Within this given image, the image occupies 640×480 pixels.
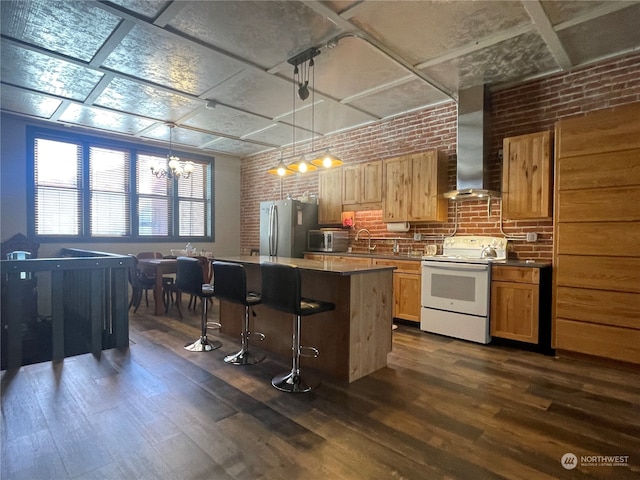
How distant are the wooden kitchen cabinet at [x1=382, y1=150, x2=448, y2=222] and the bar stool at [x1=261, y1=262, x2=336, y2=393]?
2376 mm

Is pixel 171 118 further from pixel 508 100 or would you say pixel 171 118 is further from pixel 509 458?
pixel 509 458

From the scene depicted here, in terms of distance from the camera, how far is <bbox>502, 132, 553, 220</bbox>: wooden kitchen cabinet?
3549mm

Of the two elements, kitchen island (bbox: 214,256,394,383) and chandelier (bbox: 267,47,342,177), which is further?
chandelier (bbox: 267,47,342,177)

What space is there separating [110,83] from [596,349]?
5807mm

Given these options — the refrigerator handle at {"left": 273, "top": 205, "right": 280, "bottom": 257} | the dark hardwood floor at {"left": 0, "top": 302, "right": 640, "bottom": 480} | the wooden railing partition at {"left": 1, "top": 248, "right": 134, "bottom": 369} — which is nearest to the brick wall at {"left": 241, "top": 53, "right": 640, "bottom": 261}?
the refrigerator handle at {"left": 273, "top": 205, "right": 280, "bottom": 257}

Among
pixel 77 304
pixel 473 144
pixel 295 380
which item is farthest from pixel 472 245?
pixel 77 304

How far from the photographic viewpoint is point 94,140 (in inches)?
235

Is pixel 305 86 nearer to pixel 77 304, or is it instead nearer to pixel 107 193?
pixel 77 304

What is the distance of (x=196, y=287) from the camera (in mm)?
3406

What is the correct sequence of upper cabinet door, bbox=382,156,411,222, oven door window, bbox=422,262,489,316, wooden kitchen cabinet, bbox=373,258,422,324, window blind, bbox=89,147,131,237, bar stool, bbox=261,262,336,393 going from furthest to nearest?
window blind, bbox=89,147,131,237
upper cabinet door, bbox=382,156,411,222
wooden kitchen cabinet, bbox=373,258,422,324
oven door window, bbox=422,262,489,316
bar stool, bbox=261,262,336,393

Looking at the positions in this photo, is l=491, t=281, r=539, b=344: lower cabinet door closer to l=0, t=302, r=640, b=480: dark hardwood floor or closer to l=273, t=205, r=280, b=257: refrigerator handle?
→ l=0, t=302, r=640, b=480: dark hardwood floor

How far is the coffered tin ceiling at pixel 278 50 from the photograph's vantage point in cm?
264

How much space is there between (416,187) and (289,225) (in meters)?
2.25

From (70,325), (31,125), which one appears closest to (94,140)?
(31,125)
